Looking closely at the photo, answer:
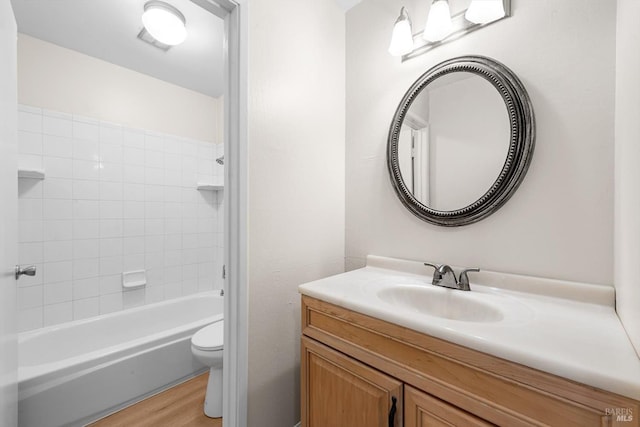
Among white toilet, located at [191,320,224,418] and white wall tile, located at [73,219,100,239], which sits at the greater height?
white wall tile, located at [73,219,100,239]

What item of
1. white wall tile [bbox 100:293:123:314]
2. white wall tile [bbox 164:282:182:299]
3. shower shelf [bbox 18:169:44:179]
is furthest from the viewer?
white wall tile [bbox 164:282:182:299]

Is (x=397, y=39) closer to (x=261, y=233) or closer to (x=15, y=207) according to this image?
(x=261, y=233)

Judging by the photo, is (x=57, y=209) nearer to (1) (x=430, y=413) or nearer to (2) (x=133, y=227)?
(2) (x=133, y=227)

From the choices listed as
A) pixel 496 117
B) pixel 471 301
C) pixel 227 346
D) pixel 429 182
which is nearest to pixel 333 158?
pixel 429 182

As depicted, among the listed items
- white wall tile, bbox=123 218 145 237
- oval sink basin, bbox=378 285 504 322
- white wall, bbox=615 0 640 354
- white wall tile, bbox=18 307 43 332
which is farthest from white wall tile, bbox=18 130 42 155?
white wall, bbox=615 0 640 354

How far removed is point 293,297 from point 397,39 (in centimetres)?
136

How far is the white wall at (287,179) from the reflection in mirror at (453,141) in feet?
1.52

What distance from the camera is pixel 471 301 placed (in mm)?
990

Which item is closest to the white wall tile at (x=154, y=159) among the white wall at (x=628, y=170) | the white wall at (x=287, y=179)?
the white wall at (x=287, y=179)

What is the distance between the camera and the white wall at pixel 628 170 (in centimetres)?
58

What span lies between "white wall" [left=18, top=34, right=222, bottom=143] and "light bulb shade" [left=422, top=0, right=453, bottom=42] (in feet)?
7.66

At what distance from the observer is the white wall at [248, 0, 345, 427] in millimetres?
1147

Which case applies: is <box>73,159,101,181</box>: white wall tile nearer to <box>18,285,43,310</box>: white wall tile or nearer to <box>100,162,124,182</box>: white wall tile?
<box>100,162,124,182</box>: white wall tile

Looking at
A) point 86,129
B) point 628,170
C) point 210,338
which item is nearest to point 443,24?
point 628,170
